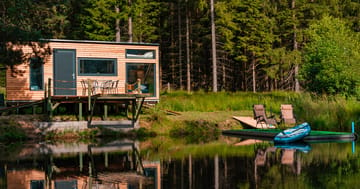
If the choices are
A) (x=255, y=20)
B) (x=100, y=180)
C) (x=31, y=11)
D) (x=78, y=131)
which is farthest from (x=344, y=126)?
(x=255, y=20)

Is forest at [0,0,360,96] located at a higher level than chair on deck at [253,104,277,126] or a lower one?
higher

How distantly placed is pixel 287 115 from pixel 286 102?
17.5ft

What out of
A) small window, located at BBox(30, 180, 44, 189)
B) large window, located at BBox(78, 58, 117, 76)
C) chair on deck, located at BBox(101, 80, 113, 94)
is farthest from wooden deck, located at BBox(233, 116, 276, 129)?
small window, located at BBox(30, 180, 44, 189)

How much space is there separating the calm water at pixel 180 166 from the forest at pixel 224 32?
192 inches

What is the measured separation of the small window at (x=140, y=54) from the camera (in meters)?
24.5

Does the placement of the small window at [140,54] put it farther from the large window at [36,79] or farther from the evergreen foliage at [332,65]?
the evergreen foliage at [332,65]

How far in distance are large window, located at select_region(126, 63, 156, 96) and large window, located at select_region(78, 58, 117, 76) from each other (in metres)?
0.77

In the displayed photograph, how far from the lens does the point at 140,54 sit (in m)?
24.6

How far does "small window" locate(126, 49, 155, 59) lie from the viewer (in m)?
24.5

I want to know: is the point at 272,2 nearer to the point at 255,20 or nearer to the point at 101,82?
the point at 255,20

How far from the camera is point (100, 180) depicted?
1023 cm

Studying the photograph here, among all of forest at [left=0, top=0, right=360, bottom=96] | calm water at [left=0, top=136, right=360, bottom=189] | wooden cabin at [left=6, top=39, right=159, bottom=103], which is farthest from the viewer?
wooden cabin at [left=6, top=39, right=159, bottom=103]

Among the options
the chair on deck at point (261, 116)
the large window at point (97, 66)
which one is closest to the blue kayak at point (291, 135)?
the chair on deck at point (261, 116)

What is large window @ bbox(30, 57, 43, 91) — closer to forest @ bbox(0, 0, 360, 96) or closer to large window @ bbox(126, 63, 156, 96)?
forest @ bbox(0, 0, 360, 96)
